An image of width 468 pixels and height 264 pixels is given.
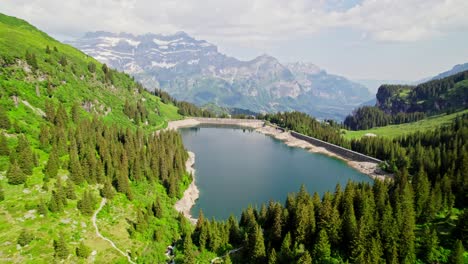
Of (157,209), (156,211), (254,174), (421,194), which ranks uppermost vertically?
(421,194)

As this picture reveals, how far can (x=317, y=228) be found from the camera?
190ft

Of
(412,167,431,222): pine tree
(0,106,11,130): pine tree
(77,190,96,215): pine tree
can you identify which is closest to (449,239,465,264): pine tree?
(412,167,431,222): pine tree

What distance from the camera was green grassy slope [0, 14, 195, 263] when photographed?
185ft

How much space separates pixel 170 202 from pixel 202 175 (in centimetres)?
3660

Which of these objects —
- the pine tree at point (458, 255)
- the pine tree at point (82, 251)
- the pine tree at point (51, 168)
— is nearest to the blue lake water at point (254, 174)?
the pine tree at point (82, 251)

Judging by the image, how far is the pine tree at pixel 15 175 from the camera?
66125 mm

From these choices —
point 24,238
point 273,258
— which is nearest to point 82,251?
point 24,238

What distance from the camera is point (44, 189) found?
67.4 m

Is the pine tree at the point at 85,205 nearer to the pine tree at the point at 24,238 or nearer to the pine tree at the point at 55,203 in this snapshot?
the pine tree at the point at 55,203

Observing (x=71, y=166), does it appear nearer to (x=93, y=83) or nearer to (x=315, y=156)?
(x=93, y=83)

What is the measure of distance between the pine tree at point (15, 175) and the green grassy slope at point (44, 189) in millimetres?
1128

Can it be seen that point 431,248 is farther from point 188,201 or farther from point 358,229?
point 188,201

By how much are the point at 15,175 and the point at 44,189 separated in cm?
638

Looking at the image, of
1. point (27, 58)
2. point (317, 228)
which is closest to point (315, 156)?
point (317, 228)
